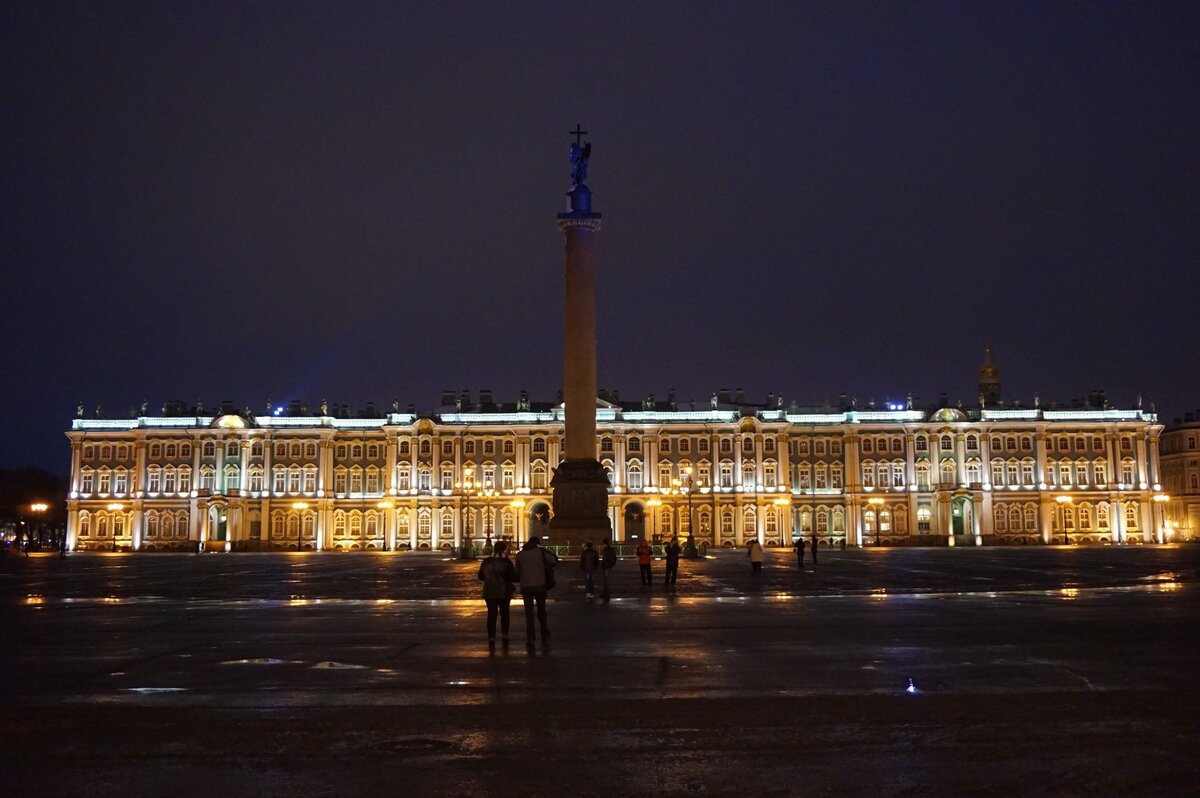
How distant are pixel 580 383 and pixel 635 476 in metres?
51.8

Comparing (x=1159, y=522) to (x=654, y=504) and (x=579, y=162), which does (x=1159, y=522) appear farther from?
(x=579, y=162)

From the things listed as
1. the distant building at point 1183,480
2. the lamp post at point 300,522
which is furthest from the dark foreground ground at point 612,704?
the distant building at point 1183,480

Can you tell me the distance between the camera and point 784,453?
10106cm

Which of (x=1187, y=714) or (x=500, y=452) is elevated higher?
(x=500, y=452)

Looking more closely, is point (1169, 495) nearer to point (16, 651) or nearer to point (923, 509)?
point (923, 509)

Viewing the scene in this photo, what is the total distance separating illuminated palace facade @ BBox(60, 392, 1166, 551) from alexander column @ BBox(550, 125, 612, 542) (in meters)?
49.9

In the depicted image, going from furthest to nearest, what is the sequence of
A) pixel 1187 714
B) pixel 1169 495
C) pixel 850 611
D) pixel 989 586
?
pixel 1169 495, pixel 989 586, pixel 850 611, pixel 1187 714

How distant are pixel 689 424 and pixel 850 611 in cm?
7956

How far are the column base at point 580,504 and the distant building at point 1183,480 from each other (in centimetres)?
8154

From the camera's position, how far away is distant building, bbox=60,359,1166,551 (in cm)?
9894

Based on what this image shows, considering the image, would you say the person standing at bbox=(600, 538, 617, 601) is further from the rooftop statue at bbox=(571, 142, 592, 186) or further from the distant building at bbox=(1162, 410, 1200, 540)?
the distant building at bbox=(1162, 410, 1200, 540)

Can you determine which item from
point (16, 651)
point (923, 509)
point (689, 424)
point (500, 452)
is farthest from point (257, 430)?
point (16, 651)

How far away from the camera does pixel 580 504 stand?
4762cm

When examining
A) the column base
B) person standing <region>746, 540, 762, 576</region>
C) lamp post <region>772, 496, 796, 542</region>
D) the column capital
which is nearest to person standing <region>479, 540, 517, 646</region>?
person standing <region>746, 540, 762, 576</region>
